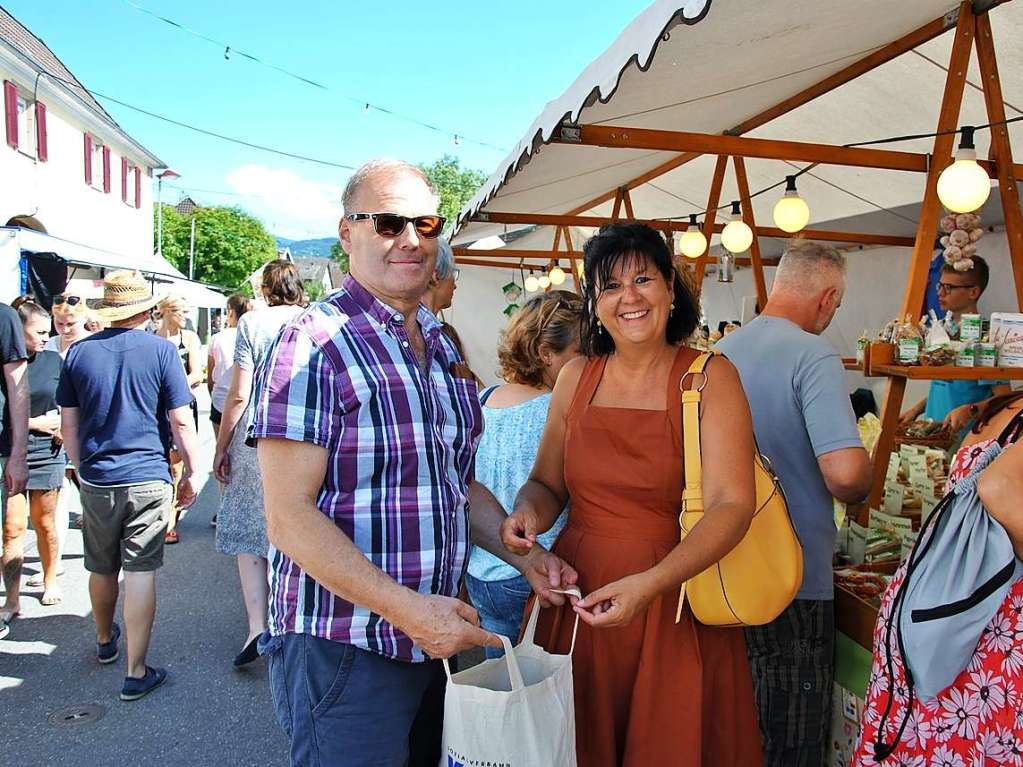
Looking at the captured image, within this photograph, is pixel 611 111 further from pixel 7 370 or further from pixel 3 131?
pixel 3 131

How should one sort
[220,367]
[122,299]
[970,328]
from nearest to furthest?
1. [970,328]
2. [122,299]
3. [220,367]

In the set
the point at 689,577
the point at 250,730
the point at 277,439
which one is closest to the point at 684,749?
the point at 689,577

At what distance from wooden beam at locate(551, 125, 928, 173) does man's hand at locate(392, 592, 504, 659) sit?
248cm

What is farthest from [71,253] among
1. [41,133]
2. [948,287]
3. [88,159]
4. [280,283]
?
[88,159]

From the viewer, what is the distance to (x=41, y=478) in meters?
4.28

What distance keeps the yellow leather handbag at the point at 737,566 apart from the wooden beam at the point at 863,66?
2566 millimetres

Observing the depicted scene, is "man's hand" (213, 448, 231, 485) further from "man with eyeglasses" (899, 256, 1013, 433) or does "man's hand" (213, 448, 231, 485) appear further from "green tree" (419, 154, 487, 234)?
"green tree" (419, 154, 487, 234)

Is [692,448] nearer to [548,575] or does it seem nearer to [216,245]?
[548,575]

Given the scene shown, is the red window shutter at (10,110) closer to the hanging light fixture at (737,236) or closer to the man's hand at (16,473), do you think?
the man's hand at (16,473)

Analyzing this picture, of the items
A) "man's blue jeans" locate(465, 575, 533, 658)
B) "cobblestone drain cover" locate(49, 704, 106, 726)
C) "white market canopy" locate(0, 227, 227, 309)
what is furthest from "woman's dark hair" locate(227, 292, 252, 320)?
"man's blue jeans" locate(465, 575, 533, 658)

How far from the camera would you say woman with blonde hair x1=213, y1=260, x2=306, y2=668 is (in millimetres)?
3697

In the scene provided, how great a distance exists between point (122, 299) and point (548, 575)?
109 inches

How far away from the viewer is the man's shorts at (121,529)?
3.38 metres

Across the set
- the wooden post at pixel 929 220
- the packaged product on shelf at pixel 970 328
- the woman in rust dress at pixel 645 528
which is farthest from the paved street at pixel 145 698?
the packaged product on shelf at pixel 970 328
